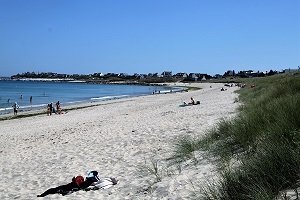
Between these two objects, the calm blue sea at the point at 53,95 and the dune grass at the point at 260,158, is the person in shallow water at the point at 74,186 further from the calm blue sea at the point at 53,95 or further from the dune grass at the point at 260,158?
the calm blue sea at the point at 53,95

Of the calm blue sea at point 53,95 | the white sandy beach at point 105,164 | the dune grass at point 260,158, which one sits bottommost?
the calm blue sea at point 53,95

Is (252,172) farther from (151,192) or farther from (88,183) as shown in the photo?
(88,183)

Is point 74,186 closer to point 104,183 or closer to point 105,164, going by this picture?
point 104,183

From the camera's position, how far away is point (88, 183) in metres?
6.75

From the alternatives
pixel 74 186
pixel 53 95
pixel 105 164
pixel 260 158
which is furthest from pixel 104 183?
pixel 53 95

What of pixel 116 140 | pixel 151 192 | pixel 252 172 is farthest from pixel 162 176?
pixel 116 140

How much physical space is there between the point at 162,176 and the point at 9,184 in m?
3.38

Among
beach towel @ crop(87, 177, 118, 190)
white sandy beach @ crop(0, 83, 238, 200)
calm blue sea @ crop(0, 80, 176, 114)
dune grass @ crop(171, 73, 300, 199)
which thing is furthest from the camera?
calm blue sea @ crop(0, 80, 176, 114)

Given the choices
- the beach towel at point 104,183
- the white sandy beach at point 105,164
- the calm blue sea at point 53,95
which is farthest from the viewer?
the calm blue sea at point 53,95

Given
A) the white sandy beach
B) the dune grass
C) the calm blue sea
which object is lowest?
the calm blue sea

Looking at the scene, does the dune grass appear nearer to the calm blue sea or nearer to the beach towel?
the beach towel

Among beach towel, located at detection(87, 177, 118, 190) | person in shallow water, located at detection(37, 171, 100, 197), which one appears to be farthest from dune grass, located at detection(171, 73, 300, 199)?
person in shallow water, located at detection(37, 171, 100, 197)

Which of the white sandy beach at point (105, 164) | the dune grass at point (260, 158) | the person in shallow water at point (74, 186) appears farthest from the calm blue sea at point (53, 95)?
the dune grass at point (260, 158)

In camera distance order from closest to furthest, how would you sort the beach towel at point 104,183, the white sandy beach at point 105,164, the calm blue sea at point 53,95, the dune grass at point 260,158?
the dune grass at point 260,158 → the white sandy beach at point 105,164 → the beach towel at point 104,183 → the calm blue sea at point 53,95
